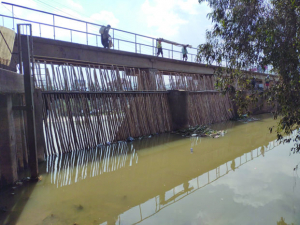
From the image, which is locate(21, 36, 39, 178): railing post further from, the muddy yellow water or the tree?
the tree

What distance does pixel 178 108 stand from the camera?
11766 millimetres

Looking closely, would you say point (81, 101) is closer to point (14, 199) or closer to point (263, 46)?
point (14, 199)

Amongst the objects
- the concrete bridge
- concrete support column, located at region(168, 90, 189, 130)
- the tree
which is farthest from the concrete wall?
concrete support column, located at region(168, 90, 189, 130)

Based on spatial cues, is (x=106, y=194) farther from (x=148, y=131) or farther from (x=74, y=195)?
(x=148, y=131)

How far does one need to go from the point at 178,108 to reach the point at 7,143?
26.9 ft

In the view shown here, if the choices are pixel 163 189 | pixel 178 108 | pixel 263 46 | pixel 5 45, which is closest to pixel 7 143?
pixel 5 45

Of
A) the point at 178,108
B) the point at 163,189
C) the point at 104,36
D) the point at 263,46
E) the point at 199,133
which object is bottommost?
the point at 163,189

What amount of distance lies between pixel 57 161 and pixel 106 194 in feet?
9.75

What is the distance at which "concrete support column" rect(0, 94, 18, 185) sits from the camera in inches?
191

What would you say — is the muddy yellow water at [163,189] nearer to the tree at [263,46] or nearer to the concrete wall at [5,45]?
the tree at [263,46]

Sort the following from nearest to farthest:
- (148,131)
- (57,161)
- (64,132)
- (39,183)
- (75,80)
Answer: (39,183)
(57,161)
(64,132)
(75,80)
(148,131)

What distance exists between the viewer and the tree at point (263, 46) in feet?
12.0

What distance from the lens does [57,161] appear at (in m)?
7.02

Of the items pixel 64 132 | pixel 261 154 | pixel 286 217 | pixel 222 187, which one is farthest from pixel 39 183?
pixel 261 154
